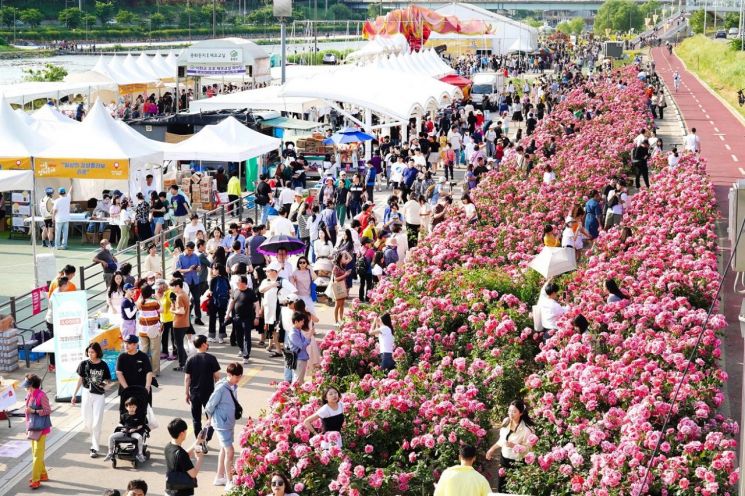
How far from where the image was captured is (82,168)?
2225 cm

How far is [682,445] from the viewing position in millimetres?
8977

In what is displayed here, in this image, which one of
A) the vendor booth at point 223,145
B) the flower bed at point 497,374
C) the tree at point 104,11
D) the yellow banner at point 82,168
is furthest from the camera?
the tree at point 104,11

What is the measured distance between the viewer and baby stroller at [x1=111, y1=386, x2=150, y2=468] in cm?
1174

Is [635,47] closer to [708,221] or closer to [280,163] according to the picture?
[280,163]

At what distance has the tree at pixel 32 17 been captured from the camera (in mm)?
134250

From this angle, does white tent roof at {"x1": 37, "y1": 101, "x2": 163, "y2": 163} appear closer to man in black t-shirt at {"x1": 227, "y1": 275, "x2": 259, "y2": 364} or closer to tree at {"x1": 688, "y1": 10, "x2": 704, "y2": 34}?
man in black t-shirt at {"x1": 227, "y1": 275, "x2": 259, "y2": 364}

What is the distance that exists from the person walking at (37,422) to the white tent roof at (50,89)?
1045 inches

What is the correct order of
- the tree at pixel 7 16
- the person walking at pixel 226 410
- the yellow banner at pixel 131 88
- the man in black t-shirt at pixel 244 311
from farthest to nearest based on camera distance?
1. the tree at pixel 7 16
2. the yellow banner at pixel 131 88
3. the man in black t-shirt at pixel 244 311
4. the person walking at pixel 226 410

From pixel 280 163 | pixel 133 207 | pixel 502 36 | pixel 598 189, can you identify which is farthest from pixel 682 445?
pixel 502 36

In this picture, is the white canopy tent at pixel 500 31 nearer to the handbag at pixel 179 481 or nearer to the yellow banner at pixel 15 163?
the yellow banner at pixel 15 163

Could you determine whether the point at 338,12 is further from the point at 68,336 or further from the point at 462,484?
the point at 462,484

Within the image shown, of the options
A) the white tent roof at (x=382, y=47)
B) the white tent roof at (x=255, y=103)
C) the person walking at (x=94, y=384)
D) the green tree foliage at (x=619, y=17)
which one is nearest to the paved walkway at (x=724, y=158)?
the person walking at (x=94, y=384)

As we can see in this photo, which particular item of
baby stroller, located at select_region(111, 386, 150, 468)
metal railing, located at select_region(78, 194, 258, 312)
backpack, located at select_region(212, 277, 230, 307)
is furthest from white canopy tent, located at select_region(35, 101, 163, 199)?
baby stroller, located at select_region(111, 386, 150, 468)

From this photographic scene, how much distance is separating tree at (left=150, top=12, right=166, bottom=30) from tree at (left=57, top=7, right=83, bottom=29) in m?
10.4
